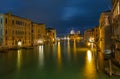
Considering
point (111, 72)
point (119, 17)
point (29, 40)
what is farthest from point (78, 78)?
point (29, 40)

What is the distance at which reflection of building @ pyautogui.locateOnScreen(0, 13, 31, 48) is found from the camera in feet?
214

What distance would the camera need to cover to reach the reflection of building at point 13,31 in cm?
6538

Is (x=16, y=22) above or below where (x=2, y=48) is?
above

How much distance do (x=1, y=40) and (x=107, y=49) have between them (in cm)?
3434

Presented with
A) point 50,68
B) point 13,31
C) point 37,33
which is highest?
point 37,33

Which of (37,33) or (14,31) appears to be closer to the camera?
(14,31)

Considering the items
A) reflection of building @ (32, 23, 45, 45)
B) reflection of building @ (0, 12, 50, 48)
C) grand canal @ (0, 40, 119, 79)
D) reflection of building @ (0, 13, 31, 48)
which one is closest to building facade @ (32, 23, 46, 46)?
reflection of building @ (32, 23, 45, 45)

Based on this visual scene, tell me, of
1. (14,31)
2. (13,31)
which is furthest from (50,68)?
(14,31)

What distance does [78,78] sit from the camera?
2494 centimetres

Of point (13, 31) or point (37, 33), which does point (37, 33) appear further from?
point (13, 31)

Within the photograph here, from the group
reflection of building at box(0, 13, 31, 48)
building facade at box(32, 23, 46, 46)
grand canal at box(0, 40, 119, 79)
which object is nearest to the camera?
grand canal at box(0, 40, 119, 79)

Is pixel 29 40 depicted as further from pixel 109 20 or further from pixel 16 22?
pixel 109 20

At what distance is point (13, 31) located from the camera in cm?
7281

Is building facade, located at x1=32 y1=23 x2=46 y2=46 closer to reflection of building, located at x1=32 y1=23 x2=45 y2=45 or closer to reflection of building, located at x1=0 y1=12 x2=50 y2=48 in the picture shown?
reflection of building, located at x1=32 y1=23 x2=45 y2=45
